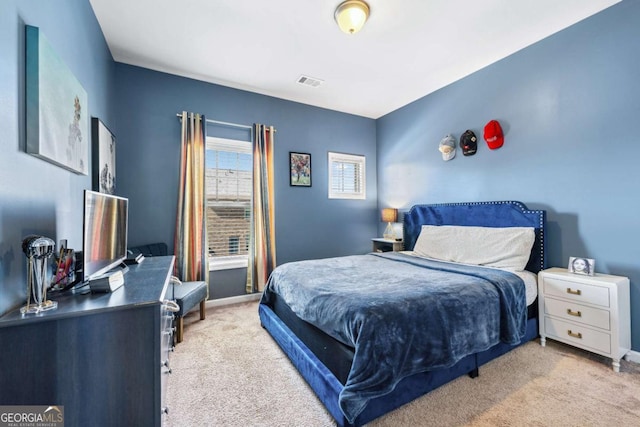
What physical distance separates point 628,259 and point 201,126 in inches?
179

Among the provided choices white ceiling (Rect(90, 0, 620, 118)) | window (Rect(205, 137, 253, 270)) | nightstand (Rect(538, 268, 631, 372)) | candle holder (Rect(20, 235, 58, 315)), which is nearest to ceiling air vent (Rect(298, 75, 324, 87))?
white ceiling (Rect(90, 0, 620, 118))

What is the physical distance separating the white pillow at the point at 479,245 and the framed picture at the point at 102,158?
3536 millimetres

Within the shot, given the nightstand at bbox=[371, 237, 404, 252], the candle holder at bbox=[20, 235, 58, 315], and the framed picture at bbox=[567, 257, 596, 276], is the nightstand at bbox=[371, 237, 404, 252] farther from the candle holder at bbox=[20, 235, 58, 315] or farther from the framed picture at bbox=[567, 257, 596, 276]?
the candle holder at bbox=[20, 235, 58, 315]

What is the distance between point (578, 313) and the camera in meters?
2.19

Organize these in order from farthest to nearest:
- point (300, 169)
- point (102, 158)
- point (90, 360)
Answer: point (300, 169)
point (102, 158)
point (90, 360)

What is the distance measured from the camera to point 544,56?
2.67 meters

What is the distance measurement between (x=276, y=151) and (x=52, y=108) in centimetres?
267

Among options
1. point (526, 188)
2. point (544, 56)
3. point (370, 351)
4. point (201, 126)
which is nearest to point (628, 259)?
point (526, 188)

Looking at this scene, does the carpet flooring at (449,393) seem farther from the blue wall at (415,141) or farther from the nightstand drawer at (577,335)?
the blue wall at (415,141)

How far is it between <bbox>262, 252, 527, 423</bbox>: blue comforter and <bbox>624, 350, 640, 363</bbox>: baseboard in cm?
81

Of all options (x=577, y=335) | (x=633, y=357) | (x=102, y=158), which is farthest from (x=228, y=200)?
(x=633, y=357)

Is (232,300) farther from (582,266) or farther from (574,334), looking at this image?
(582,266)

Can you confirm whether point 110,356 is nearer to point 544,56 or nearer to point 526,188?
point 526,188

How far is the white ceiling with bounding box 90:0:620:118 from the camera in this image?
2.22 meters
